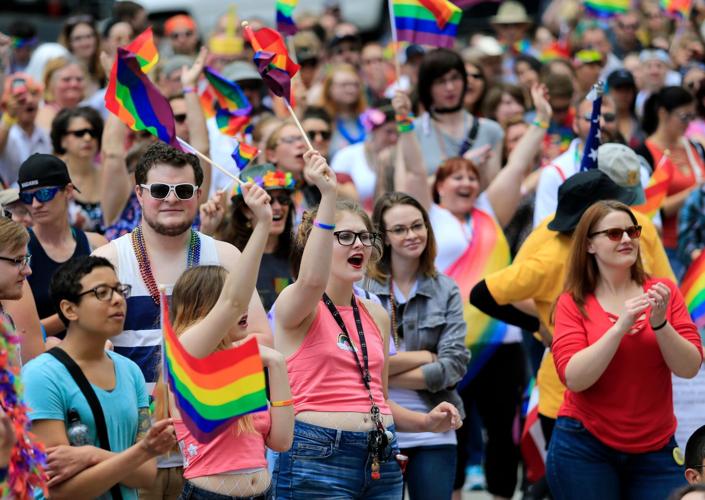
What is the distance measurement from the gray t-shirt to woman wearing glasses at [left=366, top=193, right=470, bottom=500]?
220cm

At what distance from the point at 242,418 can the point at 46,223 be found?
2.07 meters

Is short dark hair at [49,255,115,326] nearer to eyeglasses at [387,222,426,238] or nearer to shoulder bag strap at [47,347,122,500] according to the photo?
shoulder bag strap at [47,347,122,500]

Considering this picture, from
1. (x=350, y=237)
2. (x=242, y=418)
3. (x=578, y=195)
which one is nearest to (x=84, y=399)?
(x=242, y=418)

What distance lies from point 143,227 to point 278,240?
138cm

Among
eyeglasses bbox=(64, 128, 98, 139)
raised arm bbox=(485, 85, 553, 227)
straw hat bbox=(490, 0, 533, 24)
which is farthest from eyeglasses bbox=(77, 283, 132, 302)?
straw hat bbox=(490, 0, 533, 24)

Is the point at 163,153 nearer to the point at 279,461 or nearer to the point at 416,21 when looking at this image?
the point at 279,461

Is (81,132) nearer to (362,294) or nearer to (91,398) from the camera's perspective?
Answer: (362,294)

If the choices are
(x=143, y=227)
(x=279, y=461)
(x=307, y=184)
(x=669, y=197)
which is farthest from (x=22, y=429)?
(x=669, y=197)

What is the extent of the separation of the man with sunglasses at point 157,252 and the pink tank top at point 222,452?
0.73 m

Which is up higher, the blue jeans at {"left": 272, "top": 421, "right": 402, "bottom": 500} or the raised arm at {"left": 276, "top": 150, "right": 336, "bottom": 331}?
the raised arm at {"left": 276, "top": 150, "right": 336, "bottom": 331}

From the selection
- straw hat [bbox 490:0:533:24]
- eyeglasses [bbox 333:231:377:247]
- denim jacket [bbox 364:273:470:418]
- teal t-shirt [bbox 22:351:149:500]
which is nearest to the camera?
teal t-shirt [bbox 22:351:149:500]

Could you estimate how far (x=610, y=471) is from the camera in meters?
5.87

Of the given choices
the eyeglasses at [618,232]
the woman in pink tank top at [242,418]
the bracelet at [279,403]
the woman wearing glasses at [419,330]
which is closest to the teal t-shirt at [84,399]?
the woman in pink tank top at [242,418]

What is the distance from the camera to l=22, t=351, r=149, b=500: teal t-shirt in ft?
15.9
